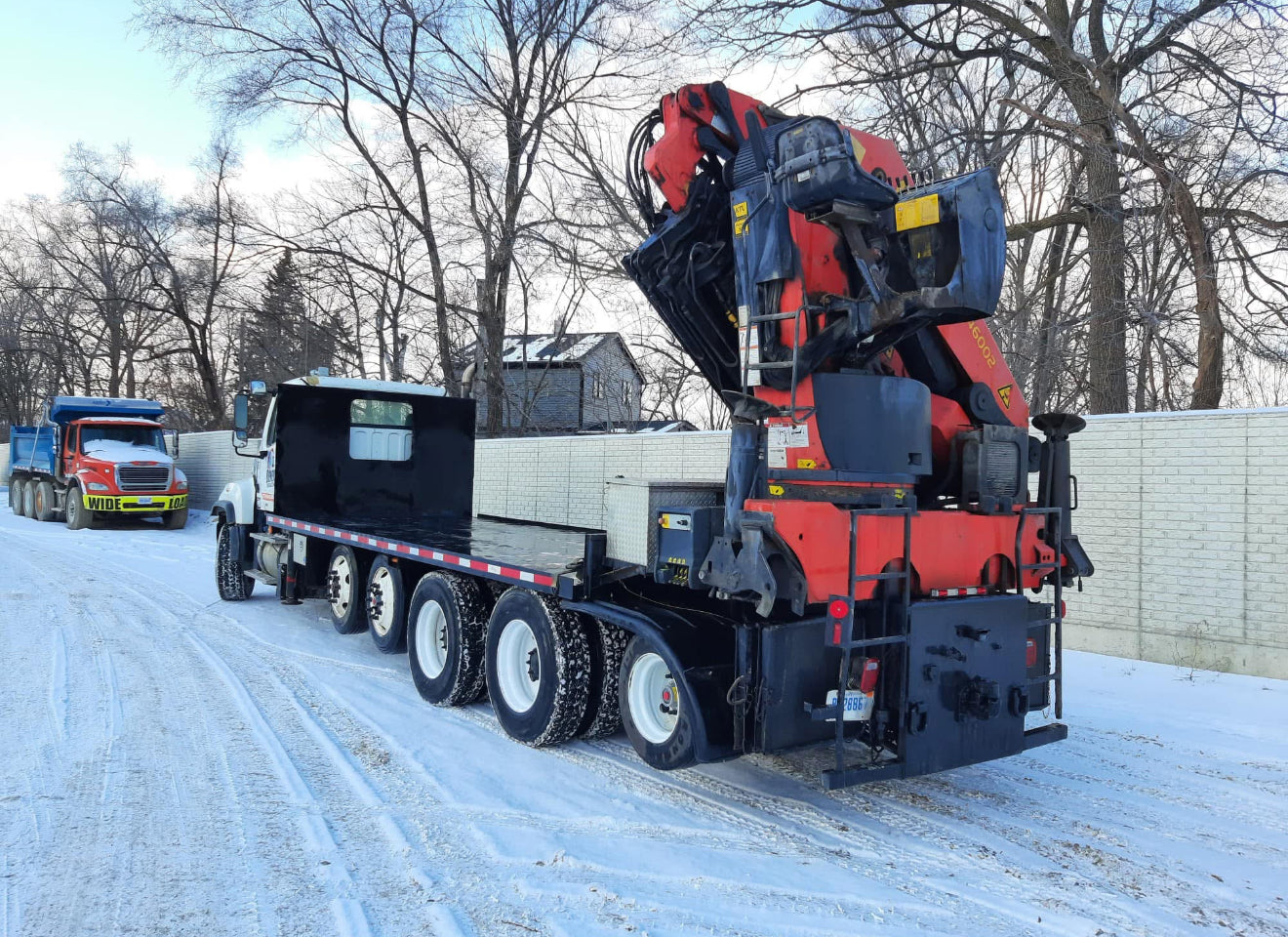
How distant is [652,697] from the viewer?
5141 millimetres

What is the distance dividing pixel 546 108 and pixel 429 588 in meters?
19.4

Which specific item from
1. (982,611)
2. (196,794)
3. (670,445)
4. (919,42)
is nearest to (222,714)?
(196,794)

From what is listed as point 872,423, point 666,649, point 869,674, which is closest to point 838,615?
point 869,674

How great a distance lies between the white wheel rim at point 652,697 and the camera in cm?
501

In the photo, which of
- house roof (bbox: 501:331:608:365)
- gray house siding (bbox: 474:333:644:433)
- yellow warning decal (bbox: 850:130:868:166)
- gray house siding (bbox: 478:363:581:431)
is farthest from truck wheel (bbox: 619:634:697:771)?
gray house siding (bbox: 478:363:581:431)

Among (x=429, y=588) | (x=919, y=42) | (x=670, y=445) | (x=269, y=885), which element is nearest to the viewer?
(x=269, y=885)

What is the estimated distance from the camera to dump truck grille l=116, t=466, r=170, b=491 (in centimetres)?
2084

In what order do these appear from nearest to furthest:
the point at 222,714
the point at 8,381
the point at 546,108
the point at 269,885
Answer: the point at 269,885, the point at 222,714, the point at 546,108, the point at 8,381

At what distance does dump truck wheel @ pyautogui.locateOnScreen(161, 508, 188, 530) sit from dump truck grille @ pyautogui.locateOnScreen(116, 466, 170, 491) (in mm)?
678

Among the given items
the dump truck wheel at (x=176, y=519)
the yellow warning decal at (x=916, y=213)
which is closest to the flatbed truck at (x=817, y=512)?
the yellow warning decal at (x=916, y=213)

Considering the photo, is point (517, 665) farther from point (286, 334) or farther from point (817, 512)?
point (286, 334)

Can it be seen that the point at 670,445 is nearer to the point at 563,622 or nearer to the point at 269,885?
the point at 563,622

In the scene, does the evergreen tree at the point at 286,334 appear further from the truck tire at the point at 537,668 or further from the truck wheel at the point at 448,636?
the truck tire at the point at 537,668

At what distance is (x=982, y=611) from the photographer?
4801 millimetres
